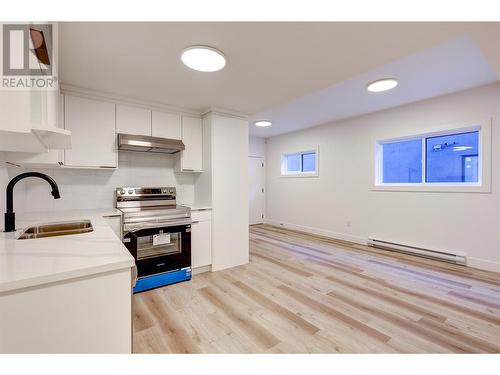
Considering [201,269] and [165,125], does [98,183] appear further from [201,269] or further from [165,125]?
[201,269]

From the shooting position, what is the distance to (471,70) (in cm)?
260

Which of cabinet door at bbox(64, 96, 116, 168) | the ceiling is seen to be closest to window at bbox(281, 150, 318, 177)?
the ceiling

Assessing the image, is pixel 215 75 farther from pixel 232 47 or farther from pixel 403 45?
pixel 403 45

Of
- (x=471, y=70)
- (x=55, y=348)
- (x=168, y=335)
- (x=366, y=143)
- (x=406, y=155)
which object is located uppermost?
(x=471, y=70)

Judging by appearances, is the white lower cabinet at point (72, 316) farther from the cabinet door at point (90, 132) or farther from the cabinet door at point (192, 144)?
the cabinet door at point (192, 144)

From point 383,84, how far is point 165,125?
9.25 feet

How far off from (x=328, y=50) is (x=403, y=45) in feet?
1.79

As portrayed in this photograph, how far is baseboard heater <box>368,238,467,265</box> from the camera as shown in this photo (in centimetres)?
325

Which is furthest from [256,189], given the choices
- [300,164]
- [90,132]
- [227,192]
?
[90,132]

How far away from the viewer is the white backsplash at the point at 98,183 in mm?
2508

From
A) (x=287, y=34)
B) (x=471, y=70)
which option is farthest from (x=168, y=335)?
(x=471, y=70)

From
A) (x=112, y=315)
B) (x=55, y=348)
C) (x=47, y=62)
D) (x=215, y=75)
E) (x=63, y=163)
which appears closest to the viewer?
(x=55, y=348)

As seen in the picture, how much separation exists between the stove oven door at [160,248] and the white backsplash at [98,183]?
787mm

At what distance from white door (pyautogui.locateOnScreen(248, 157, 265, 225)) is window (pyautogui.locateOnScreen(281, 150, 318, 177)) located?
72 centimetres
